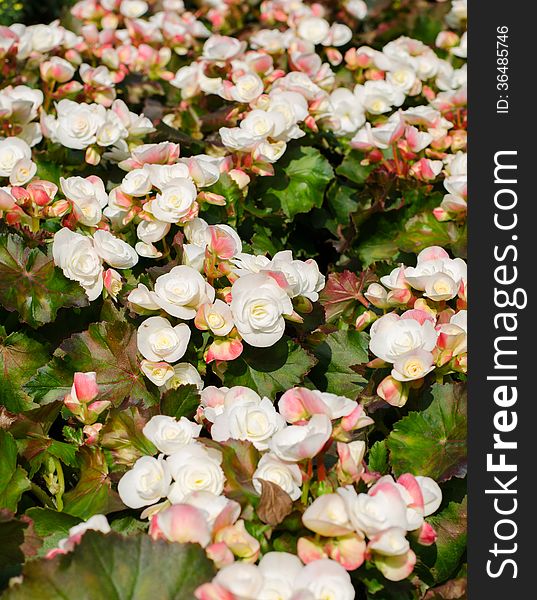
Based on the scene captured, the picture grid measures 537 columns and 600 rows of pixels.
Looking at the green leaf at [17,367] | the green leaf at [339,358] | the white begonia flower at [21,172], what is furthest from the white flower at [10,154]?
the green leaf at [339,358]

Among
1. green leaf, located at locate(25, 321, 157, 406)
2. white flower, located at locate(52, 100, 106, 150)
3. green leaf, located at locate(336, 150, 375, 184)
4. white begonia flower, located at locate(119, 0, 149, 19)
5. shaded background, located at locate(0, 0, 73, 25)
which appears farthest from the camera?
shaded background, located at locate(0, 0, 73, 25)

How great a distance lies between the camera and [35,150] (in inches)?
100

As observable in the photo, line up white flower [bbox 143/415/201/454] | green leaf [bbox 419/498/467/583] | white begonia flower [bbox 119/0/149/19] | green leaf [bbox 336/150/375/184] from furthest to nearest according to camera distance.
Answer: white begonia flower [bbox 119/0/149/19]
green leaf [bbox 336/150/375/184]
green leaf [bbox 419/498/467/583]
white flower [bbox 143/415/201/454]

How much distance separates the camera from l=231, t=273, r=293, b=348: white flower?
154 centimetres

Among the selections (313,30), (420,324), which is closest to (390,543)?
(420,324)

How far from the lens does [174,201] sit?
182 centimetres

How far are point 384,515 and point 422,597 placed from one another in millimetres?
311

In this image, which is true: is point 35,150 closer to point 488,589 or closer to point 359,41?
point 359,41

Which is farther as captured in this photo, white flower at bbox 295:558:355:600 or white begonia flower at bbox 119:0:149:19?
white begonia flower at bbox 119:0:149:19

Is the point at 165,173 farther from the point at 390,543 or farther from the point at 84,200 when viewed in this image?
the point at 390,543

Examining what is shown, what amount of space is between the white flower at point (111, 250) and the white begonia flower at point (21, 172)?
0.34 m

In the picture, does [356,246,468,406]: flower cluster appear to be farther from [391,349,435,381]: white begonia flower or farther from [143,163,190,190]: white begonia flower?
[143,163,190,190]: white begonia flower

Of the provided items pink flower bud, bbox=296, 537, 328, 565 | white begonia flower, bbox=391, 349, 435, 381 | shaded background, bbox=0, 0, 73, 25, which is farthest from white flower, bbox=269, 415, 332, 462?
shaded background, bbox=0, 0, 73, 25

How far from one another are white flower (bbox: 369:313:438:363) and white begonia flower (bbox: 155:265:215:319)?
336mm
